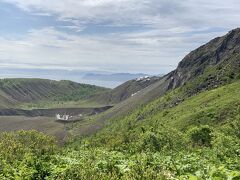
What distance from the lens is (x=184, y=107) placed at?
125 meters

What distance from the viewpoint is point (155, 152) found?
155ft

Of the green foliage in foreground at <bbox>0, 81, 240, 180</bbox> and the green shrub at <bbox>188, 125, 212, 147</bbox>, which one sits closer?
the green foliage in foreground at <bbox>0, 81, 240, 180</bbox>

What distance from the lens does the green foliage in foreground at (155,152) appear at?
681 inches

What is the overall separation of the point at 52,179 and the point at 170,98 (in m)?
145

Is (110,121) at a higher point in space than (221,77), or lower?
lower

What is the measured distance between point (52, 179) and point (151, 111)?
138 m

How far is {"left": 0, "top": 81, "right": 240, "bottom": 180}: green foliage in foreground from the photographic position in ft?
56.7

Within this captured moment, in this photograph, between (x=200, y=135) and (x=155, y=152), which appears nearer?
(x=155, y=152)

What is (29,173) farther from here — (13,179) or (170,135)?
(170,135)

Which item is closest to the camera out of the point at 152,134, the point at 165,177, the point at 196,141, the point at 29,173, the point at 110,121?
the point at 165,177

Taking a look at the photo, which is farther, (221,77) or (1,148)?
(221,77)

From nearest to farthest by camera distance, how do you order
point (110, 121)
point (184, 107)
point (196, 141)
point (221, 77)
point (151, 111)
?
point (196, 141) < point (184, 107) < point (221, 77) < point (151, 111) < point (110, 121)

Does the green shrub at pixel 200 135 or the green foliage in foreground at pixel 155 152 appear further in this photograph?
the green shrub at pixel 200 135

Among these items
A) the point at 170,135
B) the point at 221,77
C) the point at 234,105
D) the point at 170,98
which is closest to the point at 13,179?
the point at 170,135
